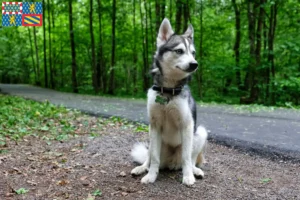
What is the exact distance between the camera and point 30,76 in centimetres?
3491

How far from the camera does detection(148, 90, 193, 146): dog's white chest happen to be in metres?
3.28

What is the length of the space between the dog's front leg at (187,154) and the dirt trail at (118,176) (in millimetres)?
91

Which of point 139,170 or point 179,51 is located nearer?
point 179,51

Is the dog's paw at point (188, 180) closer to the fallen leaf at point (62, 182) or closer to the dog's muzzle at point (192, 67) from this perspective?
the dog's muzzle at point (192, 67)

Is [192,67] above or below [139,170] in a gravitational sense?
above

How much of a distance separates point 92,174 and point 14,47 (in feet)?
105

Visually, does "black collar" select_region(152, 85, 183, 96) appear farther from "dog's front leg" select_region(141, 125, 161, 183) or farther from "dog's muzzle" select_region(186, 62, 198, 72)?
"dog's front leg" select_region(141, 125, 161, 183)

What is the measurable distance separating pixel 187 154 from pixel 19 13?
12078 mm

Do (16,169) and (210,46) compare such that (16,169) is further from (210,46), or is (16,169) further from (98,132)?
(210,46)

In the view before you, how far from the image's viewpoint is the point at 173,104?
129 inches

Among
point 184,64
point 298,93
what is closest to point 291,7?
point 298,93

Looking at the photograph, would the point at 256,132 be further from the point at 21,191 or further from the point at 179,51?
the point at 21,191

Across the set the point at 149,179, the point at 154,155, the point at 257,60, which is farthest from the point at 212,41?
the point at 149,179

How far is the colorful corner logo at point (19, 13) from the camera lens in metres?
12.2
